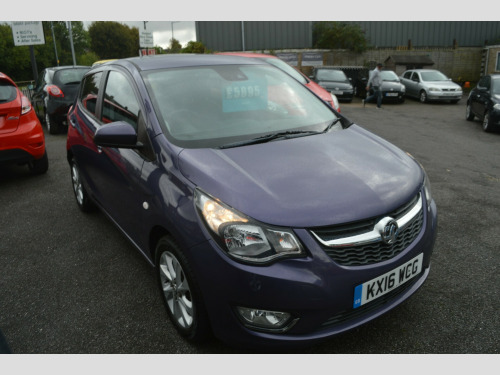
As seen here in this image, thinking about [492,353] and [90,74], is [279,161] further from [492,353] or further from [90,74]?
[90,74]

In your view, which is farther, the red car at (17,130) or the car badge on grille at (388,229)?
the red car at (17,130)

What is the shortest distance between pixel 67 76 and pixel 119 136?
8351 mm

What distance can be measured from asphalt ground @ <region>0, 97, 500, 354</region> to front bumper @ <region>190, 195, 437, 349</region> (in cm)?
34

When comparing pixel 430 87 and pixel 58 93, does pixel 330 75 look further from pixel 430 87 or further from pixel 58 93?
pixel 58 93

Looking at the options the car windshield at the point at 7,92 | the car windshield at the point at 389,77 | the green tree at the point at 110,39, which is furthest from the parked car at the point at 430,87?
the green tree at the point at 110,39

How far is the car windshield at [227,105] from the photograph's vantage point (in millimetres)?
2861

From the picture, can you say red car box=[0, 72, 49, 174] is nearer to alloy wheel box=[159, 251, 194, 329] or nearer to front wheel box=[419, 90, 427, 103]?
alloy wheel box=[159, 251, 194, 329]

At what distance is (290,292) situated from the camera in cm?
206

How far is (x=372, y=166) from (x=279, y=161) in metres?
0.56

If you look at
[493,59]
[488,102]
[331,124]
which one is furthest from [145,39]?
[331,124]

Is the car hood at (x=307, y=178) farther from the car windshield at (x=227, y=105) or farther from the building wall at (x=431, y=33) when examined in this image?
the building wall at (x=431, y=33)

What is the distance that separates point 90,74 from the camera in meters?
4.34

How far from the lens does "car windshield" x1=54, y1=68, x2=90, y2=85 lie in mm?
9953

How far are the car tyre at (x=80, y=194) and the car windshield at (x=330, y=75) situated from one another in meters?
14.3
